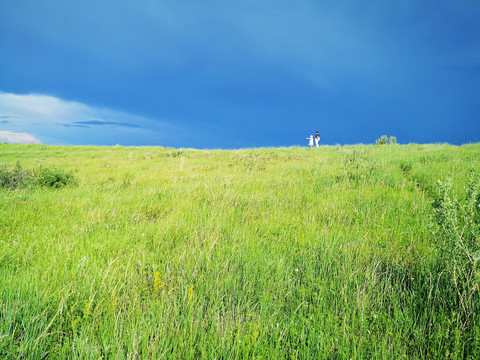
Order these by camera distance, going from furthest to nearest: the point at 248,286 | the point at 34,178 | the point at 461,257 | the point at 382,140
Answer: the point at 382,140, the point at 34,178, the point at 248,286, the point at 461,257

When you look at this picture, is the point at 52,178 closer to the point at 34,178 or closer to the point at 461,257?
the point at 34,178

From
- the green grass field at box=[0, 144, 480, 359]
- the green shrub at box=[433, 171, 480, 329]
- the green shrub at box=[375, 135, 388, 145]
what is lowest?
the green grass field at box=[0, 144, 480, 359]

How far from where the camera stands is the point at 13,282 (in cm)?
213

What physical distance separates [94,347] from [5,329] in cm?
68

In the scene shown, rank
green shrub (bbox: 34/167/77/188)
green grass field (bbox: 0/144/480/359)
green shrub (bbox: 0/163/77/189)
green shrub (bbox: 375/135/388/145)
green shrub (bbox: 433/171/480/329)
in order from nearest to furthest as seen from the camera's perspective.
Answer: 1. green grass field (bbox: 0/144/480/359)
2. green shrub (bbox: 433/171/480/329)
3. green shrub (bbox: 0/163/77/189)
4. green shrub (bbox: 34/167/77/188)
5. green shrub (bbox: 375/135/388/145)

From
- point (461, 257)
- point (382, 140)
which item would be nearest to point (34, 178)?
point (461, 257)

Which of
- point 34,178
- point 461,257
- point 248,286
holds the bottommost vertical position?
point 248,286

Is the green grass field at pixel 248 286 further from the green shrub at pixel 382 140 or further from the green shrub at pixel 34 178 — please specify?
the green shrub at pixel 382 140

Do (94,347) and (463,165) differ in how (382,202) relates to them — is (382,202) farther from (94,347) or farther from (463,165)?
(463,165)

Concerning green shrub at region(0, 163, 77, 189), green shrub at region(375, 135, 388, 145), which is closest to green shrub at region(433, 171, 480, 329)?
green shrub at region(0, 163, 77, 189)

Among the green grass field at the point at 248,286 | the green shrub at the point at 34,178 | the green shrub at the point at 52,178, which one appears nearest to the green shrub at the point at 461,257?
the green grass field at the point at 248,286

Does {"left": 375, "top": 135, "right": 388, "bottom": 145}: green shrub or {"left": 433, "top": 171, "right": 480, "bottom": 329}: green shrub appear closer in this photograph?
{"left": 433, "top": 171, "right": 480, "bottom": 329}: green shrub

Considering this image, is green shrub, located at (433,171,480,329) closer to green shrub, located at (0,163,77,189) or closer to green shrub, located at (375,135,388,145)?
green shrub, located at (0,163,77,189)

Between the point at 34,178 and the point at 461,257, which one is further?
the point at 34,178
